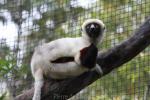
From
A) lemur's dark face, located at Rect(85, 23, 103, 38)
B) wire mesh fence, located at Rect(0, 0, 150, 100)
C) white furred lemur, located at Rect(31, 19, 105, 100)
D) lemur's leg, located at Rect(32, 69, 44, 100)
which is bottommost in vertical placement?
wire mesh fence, located at Rect(0, 0, 150, 100)

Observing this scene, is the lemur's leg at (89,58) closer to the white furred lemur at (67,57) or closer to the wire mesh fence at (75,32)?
the white furred lemur at (67,57)

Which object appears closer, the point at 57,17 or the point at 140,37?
the point at 140,37

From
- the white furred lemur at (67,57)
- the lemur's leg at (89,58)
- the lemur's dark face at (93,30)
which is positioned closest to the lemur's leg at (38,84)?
the white furred lemur at (67,57)

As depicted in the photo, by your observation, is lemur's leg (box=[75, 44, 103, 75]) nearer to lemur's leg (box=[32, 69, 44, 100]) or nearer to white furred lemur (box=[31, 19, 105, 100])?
white furred lemur (box=[31, 19, 105, 100])

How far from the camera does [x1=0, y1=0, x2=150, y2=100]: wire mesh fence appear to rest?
3834 millimetres

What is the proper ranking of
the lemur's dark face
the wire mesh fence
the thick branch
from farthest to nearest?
the wire mesh fence → the lemur's dark face → the thick branch

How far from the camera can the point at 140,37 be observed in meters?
2.43

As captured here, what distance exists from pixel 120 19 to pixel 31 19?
1.06 metres

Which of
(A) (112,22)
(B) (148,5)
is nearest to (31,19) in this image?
(A) (112,22)

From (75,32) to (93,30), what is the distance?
56.1 inches

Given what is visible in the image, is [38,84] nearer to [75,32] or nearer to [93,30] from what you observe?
[93,30]

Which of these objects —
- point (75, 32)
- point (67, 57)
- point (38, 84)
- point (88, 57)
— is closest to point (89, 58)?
point (88, 57)

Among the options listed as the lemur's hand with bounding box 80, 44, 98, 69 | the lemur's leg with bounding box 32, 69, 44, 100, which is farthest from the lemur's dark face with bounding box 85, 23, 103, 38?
the lemur's leg with bounding box 32, 69, 44, 100

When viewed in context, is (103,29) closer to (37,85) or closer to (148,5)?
(37,85)
